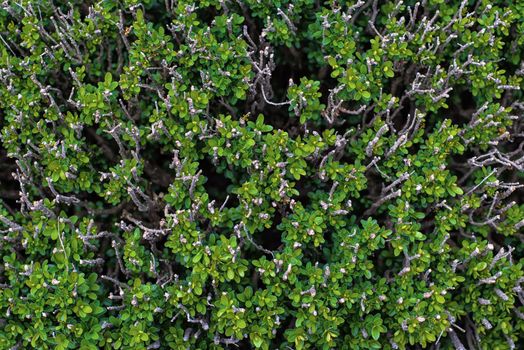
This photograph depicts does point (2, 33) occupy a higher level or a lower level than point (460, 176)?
higher

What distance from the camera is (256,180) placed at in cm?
283

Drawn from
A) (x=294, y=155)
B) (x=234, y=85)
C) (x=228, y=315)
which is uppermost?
(x=234, y=85)

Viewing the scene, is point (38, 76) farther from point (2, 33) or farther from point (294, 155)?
point (294, 155)

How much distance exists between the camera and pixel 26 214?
9.69 ft

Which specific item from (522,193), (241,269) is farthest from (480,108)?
(241,269)

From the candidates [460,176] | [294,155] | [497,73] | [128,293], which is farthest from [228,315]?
[497,73]

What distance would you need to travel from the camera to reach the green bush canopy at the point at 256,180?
9.08ft

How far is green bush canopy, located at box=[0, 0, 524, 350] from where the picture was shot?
2.77m

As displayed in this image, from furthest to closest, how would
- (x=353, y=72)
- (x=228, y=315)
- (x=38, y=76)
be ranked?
(x=38, y=76), (x=353, y=72), (x=228, y=315)

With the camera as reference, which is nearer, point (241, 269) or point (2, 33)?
point (241, 269)

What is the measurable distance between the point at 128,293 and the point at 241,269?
53 cm

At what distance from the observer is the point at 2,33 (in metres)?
3.10

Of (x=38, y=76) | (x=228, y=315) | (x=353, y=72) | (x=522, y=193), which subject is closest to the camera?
(x=228, y=315)

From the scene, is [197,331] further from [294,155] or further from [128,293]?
[294,155]
